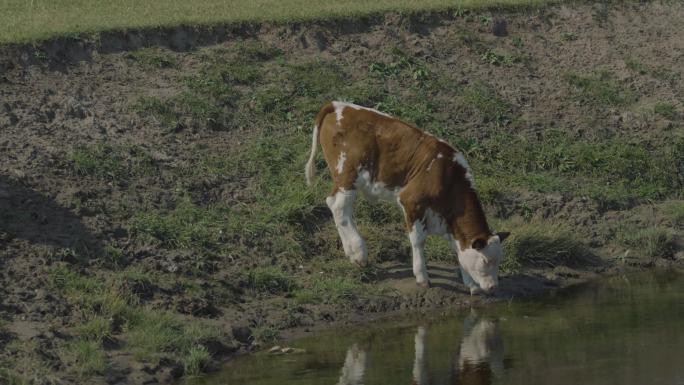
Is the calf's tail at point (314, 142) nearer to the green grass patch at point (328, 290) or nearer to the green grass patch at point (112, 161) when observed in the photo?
the green grass patch at point (328, 290)

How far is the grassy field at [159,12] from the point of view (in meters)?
19.5

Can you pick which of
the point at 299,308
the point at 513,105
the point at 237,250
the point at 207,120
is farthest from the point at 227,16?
the point at 299,308

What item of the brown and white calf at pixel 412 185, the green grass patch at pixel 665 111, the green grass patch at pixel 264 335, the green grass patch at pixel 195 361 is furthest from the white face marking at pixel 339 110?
the green grass patch at pixel 665 111

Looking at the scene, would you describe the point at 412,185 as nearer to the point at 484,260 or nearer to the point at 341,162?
the point at 341,162

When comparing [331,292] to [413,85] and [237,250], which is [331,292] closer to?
[237,250]

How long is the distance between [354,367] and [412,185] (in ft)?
9.81

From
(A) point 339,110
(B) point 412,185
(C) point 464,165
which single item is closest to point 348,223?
(B) point 412,185

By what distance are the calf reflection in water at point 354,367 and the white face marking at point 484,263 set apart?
196cm

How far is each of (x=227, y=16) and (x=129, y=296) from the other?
7.75 meters

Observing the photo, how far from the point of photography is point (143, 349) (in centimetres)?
1282

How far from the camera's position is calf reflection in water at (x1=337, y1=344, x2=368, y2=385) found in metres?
12.3

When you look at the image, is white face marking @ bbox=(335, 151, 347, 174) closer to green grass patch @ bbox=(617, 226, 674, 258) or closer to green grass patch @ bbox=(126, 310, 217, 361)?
green grass patch @ bbox=(126, 310, 217, 361)

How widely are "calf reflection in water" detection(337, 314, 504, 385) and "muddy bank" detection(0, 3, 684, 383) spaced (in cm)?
95

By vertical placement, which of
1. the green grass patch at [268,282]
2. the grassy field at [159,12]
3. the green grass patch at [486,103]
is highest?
the grassy field at [159,12]
